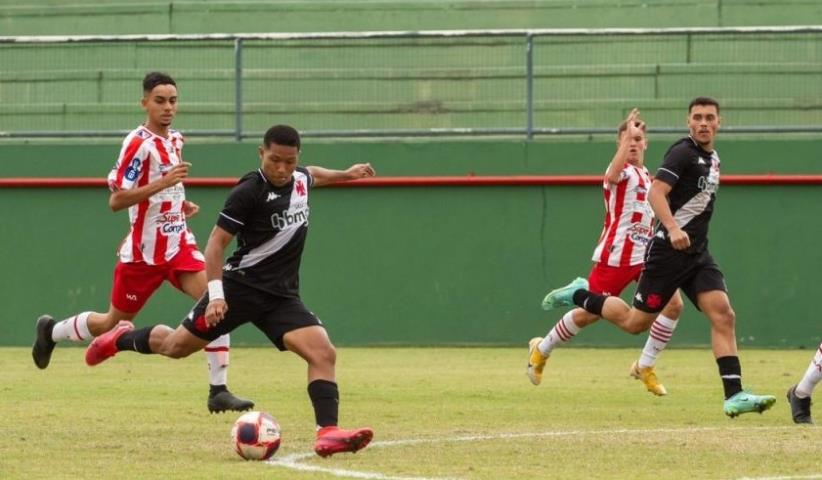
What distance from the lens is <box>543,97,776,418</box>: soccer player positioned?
11.2 meters

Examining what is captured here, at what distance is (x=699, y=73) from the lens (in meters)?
19.4

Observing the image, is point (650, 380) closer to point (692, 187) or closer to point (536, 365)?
point (536, 365)

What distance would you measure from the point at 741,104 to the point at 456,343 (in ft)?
14.5

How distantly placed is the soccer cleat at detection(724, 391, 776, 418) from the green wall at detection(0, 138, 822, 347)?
24.3 feet

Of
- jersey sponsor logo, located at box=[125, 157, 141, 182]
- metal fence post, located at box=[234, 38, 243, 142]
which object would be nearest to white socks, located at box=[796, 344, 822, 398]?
jersey sponsor logo, located at box=[125, 157, 141, 182]

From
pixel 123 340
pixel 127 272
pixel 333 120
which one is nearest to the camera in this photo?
pixel 123 340

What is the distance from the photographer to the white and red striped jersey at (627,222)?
46.5ft

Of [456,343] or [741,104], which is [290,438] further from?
[741,104]

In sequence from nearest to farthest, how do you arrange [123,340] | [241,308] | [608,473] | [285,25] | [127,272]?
[608,473] → [241,308] → [123,340] → [127,272] → [285,25]

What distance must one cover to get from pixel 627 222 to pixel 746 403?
372cm

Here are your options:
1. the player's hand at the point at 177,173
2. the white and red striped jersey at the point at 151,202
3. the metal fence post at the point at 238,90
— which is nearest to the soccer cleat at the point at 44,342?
the white and red striped jersey at the point at 151,202

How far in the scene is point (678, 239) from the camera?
35.5 ft

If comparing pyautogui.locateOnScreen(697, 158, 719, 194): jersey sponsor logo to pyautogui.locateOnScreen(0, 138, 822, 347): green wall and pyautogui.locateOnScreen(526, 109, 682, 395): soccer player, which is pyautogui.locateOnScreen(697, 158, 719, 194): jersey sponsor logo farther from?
pyautogui.locateOnScreen(0, 138, 822, 347): green wall

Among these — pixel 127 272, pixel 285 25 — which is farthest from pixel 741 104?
pixel 127 272
